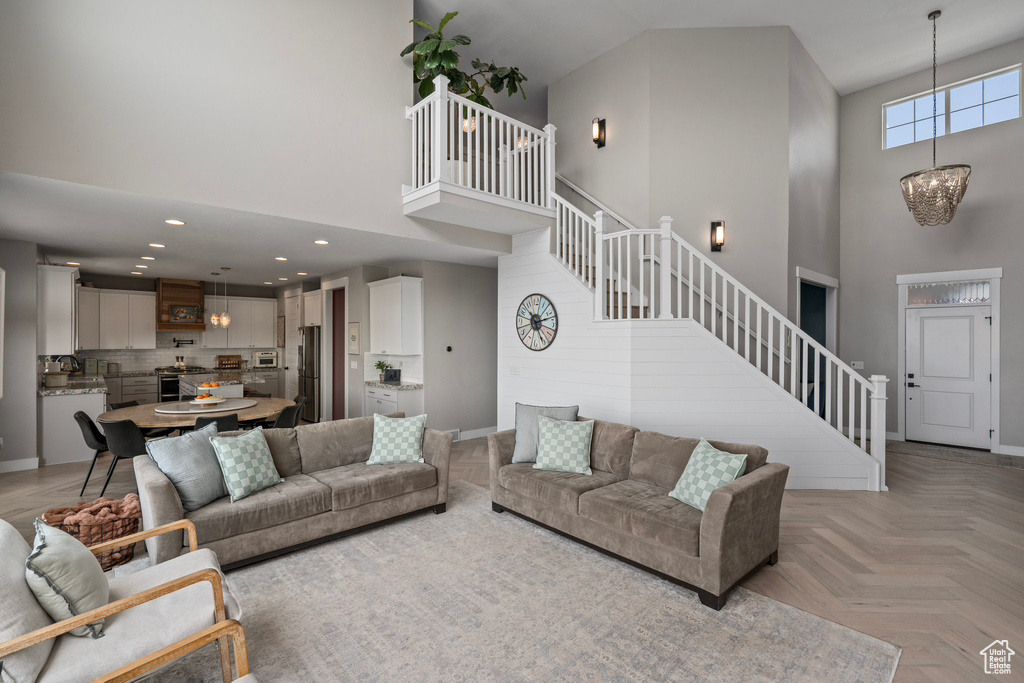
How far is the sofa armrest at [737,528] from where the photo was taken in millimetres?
2625

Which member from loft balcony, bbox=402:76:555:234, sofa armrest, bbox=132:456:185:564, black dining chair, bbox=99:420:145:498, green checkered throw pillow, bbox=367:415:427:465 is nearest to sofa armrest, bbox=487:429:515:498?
green checkered throw pillow, bbox=367:415:427:465

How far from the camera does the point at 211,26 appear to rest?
3.78 meters

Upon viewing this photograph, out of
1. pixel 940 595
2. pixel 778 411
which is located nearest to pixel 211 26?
pixel 778 411

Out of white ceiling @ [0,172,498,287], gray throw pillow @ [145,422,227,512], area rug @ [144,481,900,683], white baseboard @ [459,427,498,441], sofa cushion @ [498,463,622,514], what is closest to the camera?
area rug @ [144,481,900,683]

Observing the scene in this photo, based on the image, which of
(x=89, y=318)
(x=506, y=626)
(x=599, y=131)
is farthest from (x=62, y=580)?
(x=89, y=318)

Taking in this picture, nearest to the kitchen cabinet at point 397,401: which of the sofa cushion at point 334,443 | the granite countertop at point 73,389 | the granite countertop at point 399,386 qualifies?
the granite countertop at point 399,386

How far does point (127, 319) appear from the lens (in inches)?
323

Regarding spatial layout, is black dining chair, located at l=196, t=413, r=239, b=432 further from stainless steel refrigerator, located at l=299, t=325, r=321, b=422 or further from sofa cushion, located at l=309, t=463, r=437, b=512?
stainless steel refrigerator, located at l=299, t=325, r=321, b=422

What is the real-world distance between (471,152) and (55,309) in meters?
5.02

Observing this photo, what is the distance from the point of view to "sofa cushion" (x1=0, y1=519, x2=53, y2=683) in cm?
152

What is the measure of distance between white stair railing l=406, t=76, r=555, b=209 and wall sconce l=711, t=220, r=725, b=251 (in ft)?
6.81

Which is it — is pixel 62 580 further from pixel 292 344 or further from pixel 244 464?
pixel 292 344

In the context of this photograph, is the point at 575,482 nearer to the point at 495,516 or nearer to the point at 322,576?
the point at 495,516

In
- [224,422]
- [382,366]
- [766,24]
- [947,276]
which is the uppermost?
[766,24]
